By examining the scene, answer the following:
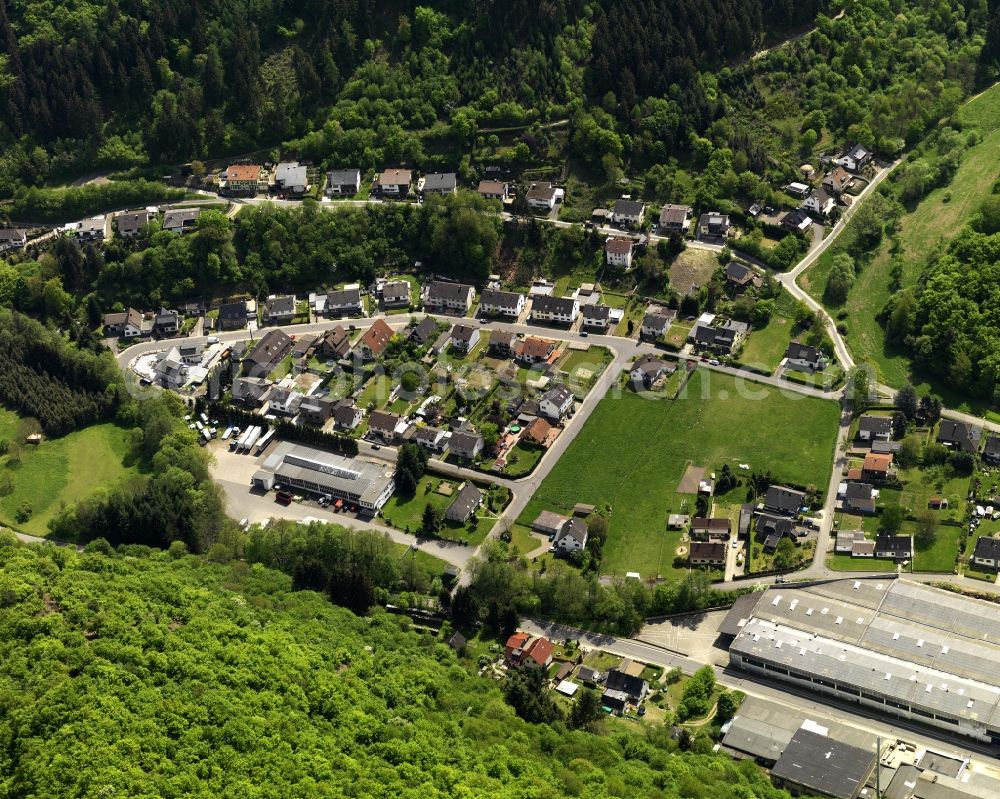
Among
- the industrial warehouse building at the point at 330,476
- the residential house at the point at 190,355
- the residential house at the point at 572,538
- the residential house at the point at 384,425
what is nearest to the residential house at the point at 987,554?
the residential house at the point at 572,538

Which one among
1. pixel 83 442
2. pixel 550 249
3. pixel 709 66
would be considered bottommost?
pixel 83 442

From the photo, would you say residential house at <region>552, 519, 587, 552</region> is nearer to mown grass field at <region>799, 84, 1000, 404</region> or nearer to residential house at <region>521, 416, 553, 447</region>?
residential house at <region>521, 416, 553, 447</region>

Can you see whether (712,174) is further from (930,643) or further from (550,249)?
(930,643)

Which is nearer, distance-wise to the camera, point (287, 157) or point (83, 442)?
point (83, 442)

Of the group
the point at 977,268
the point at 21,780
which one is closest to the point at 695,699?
the point at 21,780

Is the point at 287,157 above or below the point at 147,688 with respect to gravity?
above

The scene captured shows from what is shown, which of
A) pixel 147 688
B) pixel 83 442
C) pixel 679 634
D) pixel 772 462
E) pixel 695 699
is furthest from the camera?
pixel 83 442

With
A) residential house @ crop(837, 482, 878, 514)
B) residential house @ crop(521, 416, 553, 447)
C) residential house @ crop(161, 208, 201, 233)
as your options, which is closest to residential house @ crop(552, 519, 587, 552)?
residential house @ crop(521, 416, 553, 447)

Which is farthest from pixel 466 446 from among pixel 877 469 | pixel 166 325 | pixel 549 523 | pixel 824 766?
pixel 824 766
